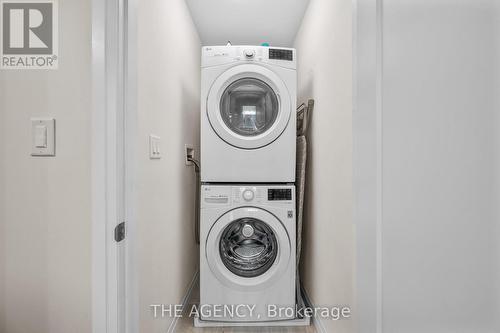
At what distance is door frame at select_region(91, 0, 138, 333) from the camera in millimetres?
878

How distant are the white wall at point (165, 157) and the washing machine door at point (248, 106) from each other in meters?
0.29

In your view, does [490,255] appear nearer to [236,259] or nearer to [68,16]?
[68,16]

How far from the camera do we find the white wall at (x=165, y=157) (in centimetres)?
125

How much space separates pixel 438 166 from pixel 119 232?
89 cm

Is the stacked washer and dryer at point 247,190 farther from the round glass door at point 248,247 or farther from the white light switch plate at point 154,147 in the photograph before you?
the white light switch plate at point 154,147

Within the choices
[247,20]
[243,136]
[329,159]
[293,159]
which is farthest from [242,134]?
[247,20]

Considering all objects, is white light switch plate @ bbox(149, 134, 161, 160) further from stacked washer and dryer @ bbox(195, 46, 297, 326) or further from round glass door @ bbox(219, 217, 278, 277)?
round glass door @ bbox(219, 217, 278, 277)

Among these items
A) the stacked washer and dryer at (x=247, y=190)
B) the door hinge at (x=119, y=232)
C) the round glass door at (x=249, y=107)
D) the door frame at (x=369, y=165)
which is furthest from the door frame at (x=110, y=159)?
the round glass door at (x=249, y=107)

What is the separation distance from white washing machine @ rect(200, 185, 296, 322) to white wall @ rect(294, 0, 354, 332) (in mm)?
199

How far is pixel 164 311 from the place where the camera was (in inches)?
62.5

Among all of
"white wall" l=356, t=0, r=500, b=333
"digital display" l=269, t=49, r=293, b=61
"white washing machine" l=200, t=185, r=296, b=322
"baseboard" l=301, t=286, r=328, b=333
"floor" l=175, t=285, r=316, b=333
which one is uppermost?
"digital display" l=269, t=49, r=293, b=61

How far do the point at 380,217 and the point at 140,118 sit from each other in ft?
3.22

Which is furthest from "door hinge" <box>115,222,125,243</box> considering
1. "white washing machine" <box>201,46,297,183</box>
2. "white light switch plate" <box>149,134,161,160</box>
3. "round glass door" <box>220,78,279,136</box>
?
"round glass door" <box>220,78,279,136</box>

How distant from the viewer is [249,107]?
2.09 metres
